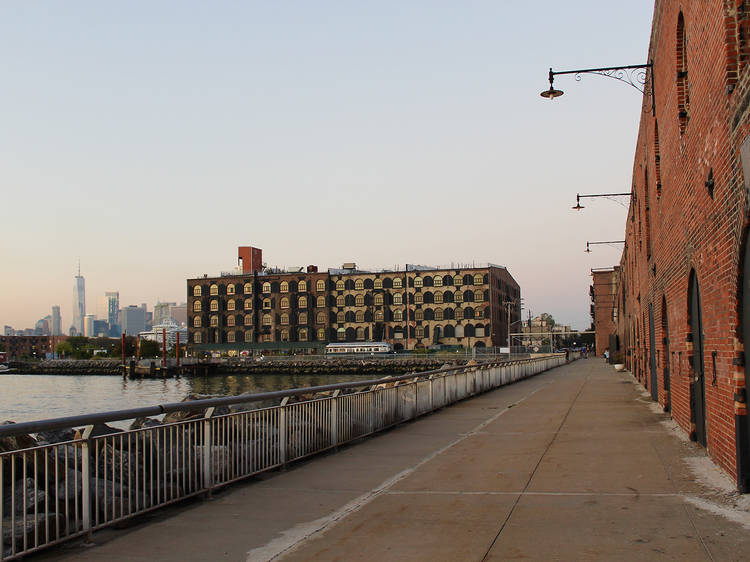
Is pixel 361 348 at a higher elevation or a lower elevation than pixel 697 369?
lower

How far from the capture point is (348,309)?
13062 cm

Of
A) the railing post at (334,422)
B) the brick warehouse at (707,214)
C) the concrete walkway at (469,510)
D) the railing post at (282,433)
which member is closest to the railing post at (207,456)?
the concrete walkway at (469,510)

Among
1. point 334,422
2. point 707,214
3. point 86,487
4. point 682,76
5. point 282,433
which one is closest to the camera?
point 86,487

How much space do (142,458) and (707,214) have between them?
7.71 metres

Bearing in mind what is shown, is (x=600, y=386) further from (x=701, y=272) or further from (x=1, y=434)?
(x=1, y=434)

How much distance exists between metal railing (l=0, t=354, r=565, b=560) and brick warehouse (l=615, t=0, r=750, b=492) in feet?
19.3

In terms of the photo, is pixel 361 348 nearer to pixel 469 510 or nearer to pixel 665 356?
pixel 665 356

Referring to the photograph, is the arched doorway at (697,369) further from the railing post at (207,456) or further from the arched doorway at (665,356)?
the railing post at (207,456)

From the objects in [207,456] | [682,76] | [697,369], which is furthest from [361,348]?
[207,456]

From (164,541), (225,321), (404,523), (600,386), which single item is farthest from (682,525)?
(225,321)

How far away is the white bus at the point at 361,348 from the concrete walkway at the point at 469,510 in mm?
110071

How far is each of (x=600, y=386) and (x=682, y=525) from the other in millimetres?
26327

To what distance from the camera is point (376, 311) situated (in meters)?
130

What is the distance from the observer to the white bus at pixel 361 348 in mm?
123750
